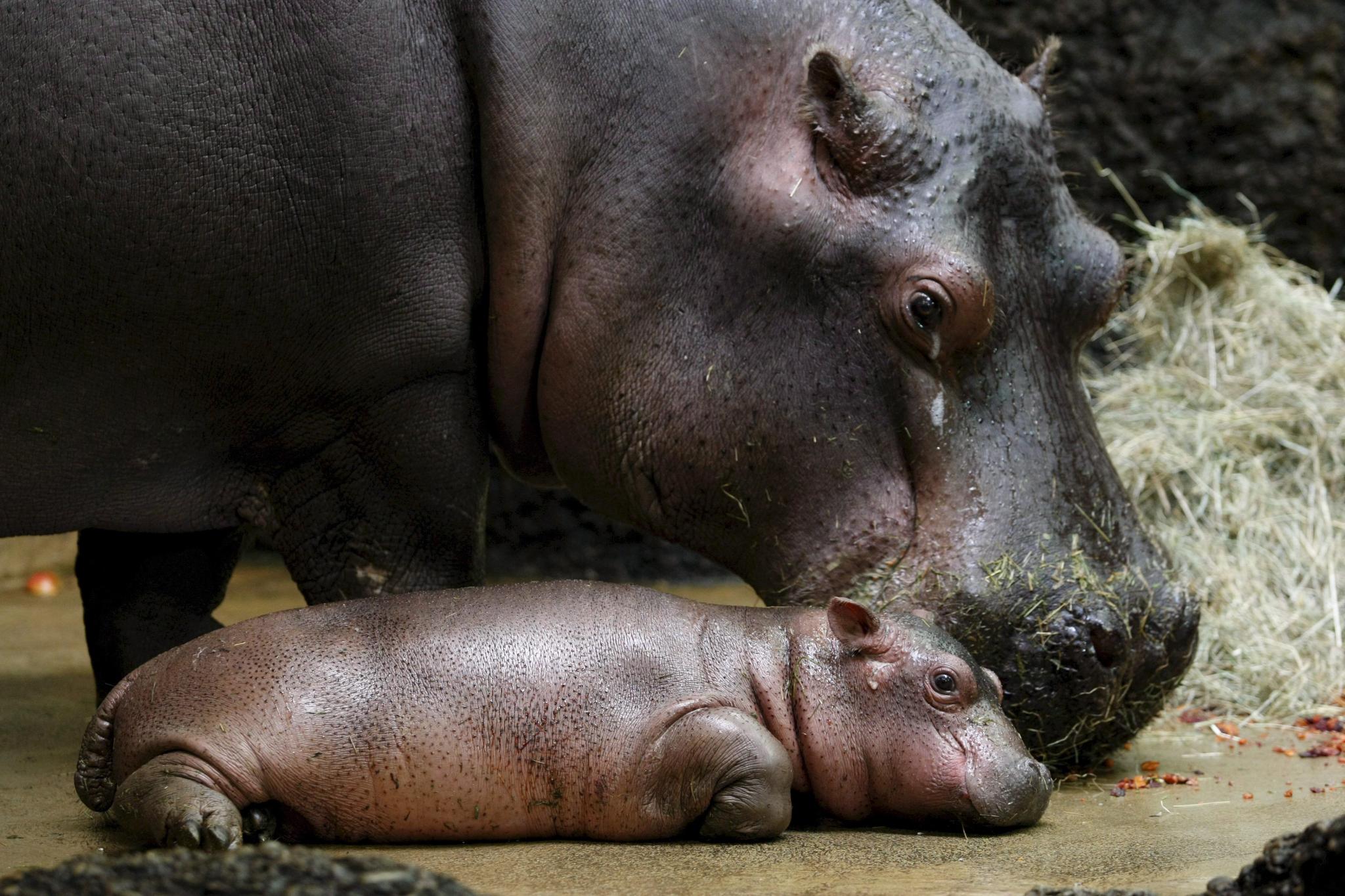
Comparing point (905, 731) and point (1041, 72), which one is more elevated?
point (1041, 72)

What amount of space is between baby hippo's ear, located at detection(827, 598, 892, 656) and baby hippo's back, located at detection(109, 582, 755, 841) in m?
0.21

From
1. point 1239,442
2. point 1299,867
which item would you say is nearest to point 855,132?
point 1299,867

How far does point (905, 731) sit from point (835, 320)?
83 centimetres

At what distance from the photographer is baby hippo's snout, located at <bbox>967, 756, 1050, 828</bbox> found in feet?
9.34

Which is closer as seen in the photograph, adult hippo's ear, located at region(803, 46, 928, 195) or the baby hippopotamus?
the baby hippopotamus

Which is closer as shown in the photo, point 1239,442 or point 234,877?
point 234,877

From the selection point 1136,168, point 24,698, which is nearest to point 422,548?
point 24,698

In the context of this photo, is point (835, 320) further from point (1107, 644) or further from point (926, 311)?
point (1107, 644)

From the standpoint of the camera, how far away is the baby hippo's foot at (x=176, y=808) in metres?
2.55

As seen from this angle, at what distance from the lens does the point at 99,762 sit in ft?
9.59

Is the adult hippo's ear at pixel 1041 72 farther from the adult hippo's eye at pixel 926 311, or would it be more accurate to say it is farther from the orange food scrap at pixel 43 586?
the orange food scrap at pixel 43 586

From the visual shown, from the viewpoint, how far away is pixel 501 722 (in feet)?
9.34

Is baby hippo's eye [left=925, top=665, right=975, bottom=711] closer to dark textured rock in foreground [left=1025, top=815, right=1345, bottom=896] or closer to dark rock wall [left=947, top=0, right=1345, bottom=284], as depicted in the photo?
dark textured rock in foreground [left=1025, top=815, right=1345, bottom=896]

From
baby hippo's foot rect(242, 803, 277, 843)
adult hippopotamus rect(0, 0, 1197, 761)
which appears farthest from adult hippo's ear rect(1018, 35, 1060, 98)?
baby hippo's foot rect(242, 803, 277, 843)
